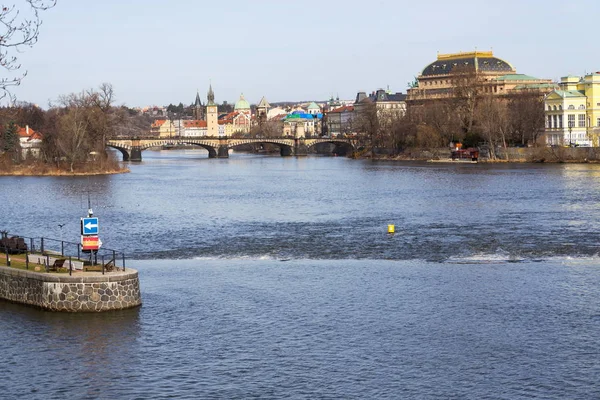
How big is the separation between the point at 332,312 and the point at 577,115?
96.1 m

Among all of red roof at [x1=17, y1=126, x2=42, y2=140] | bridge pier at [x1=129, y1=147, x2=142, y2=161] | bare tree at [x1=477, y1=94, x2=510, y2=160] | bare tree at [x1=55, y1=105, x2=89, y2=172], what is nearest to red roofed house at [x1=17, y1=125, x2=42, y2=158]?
red roof at [x1=17, y1=126, x2=42, y2=140]

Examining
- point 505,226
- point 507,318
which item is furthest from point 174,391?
point 505,226

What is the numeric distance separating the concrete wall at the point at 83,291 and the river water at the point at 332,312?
1.38ft

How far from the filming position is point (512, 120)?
121562mm

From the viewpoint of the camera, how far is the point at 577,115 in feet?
387

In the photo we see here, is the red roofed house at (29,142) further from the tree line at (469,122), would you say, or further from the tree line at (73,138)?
the tree line at (469,122)

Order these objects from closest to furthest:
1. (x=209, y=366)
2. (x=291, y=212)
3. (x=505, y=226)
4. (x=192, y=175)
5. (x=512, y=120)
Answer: (x=209, y=366)
(x=505, y=226)
(x=291, y=212)
(x=192, y=175)
(x=512, y=120)

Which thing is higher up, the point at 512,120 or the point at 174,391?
the point at 512,120

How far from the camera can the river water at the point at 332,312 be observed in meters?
22.2

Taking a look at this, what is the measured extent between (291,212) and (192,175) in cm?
4833

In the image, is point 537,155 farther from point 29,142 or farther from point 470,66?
point 29,142

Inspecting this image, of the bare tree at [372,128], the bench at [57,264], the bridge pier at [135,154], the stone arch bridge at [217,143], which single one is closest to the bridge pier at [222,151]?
the stone arch bridge at [217,143]

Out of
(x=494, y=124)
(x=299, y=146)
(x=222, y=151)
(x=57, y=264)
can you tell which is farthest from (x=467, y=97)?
(x=57, y=264)

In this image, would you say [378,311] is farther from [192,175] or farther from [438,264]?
[192,175]
